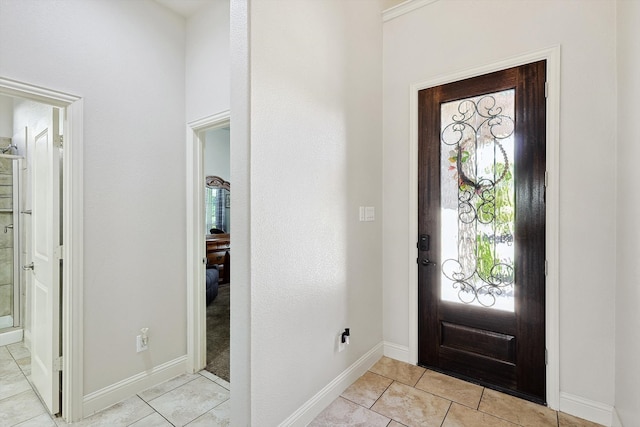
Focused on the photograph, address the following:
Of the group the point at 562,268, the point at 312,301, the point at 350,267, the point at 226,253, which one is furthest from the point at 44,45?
the point at 226,253

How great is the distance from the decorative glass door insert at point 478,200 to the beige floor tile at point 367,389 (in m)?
0.85

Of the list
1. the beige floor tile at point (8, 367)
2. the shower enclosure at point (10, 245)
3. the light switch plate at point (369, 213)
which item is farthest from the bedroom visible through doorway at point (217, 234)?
the light switch plate at point (369, 213)

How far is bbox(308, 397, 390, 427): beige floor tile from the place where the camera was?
5.88 feet

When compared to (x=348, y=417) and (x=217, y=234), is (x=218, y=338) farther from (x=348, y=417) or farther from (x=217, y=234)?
(x=217, y=234)

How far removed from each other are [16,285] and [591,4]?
5.82 metres

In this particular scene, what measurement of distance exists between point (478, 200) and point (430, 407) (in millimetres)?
1518

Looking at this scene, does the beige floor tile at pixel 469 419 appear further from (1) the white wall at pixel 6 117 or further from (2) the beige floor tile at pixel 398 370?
(1) the white wall at pixel 6 117

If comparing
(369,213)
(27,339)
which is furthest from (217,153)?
(369,213)

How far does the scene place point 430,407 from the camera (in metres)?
1.94

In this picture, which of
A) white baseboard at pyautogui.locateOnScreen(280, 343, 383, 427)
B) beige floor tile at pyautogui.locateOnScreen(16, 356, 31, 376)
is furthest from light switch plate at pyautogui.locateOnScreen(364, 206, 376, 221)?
beige floor tile at pyautogui.locateOnScreen(16, 356, 31, 376)

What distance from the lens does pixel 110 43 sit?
2.08 meters

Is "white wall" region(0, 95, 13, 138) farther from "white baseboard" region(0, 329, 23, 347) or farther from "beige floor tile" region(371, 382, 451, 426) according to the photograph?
"beige floor tile" region(371, 382, 451, 426)

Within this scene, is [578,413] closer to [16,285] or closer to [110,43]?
[110,43]

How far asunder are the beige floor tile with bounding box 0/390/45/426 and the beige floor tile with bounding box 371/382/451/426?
2309 mm
